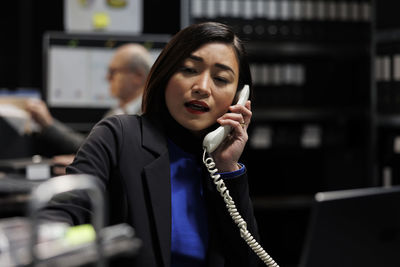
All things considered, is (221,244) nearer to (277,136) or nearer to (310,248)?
(310,248)

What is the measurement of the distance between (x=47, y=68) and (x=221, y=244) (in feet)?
8.40

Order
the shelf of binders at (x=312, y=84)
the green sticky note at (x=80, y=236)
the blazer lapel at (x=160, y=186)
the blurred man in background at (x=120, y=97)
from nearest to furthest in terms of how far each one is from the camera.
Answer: the green sticky note at (x=80, y=236) → the blazer lapel at (x=160, y=186) → the blurred man in background at (x=120, y=97) → the shelf of binders at (x=312, y=84)

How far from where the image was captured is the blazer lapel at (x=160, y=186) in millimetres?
1114

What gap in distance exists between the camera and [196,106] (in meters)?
1.22

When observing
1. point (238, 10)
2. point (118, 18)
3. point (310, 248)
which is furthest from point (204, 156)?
point (118, 18)

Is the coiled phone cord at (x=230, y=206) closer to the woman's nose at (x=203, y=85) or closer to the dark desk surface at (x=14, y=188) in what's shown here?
the woman's nose at (x=203, y=85)

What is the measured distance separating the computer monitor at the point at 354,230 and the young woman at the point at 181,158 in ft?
0.86

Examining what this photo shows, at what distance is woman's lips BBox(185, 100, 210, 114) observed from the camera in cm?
121

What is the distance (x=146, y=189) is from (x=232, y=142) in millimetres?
247

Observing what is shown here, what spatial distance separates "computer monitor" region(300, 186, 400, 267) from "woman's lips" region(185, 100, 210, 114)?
0.35 metres

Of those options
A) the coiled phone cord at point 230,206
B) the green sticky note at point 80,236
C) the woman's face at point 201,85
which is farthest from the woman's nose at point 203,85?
the green sticky note at point 80,236

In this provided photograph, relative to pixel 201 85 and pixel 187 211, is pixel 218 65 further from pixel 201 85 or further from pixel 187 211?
pixel 187 211

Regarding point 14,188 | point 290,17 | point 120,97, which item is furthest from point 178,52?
point 290,17

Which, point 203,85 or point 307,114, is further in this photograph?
point 307,114
